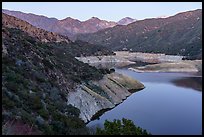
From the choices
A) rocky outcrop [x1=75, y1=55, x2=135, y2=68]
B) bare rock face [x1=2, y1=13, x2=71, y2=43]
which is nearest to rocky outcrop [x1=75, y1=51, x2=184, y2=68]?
rocky outcrop [x1=75, y1=55, x2=135, y2=68]

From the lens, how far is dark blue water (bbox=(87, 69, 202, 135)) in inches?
1307

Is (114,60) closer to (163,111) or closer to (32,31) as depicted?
(32,31)

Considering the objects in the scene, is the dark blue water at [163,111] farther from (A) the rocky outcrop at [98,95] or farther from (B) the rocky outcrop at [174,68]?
(B) the rocky outcrop at [174,68]

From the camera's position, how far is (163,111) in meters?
40.0

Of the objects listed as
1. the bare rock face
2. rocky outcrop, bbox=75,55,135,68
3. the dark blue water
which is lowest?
the dark blue water

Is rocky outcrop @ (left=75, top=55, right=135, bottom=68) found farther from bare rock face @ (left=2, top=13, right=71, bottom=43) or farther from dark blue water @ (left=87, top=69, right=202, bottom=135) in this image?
dark blue water @ (left=87, top=69, right=202, bottom=135)

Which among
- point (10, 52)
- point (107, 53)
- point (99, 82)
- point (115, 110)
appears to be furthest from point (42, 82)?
point (107, 53)

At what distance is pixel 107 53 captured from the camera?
131 m

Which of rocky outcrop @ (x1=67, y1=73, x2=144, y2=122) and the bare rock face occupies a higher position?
the bare rock face

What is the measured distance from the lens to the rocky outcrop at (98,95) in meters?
36.2

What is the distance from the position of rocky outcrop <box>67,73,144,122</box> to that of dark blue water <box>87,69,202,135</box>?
104 cm

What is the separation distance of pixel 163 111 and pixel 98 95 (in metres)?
8.13

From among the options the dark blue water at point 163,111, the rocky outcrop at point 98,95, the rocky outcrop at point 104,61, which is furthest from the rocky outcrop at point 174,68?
the rocky outcrop at point 98,95

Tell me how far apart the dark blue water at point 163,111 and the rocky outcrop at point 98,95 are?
3.40ft
